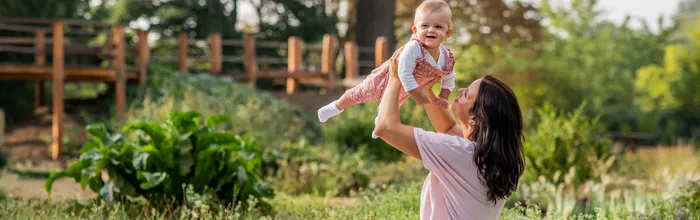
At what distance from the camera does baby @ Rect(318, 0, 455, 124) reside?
3.56m

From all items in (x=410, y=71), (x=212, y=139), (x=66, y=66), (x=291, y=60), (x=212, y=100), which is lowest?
(x=212, y=100)

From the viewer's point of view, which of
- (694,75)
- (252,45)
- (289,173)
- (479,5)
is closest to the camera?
(289,173)

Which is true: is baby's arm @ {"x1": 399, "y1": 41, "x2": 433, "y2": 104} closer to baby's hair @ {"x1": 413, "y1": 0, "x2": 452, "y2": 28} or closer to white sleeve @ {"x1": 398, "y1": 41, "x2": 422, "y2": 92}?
white sleeve @ {"x1": 398, "y1": 41, "x2": 422, "y2": 92}

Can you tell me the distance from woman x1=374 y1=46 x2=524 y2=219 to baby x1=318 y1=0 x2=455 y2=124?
0.11 m

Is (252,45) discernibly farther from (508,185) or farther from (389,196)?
(508,185)

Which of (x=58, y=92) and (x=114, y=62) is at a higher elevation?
(x=114, y=62)

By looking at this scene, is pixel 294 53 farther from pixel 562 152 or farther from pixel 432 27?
pixel 432 27

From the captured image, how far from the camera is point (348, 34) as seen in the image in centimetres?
2258

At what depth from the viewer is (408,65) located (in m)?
3.54

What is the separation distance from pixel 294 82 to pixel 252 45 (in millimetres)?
2114

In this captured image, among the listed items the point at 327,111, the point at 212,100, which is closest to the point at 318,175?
the point at 212,100

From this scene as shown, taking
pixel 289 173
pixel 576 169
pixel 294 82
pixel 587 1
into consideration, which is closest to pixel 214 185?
pixel 289 173

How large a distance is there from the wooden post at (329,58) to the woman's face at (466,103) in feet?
46.6

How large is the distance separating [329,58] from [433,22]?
46.9 feet
